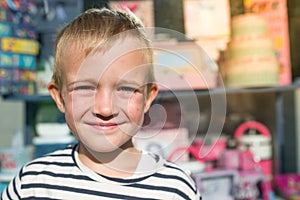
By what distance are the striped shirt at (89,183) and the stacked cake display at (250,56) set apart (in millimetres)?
934

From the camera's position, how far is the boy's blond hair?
0.80 metres

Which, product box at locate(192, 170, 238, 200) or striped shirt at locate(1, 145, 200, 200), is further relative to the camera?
product box at locate(192, 170, 238, 200)

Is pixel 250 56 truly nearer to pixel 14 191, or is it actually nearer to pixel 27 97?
pixel 27 97

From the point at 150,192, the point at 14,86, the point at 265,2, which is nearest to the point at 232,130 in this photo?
the point at 265,2

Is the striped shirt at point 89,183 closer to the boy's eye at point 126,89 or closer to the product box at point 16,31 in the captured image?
the boy's eye at point 126,89

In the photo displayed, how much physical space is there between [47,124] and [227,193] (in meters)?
0.66

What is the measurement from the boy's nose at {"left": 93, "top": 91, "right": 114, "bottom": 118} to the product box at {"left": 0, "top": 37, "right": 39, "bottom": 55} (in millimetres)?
1050

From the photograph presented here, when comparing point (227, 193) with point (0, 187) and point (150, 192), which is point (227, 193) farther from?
point (150, 192)

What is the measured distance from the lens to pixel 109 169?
2.85 ft

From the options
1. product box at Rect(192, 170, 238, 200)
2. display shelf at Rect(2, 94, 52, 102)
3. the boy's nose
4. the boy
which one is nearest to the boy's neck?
the boy

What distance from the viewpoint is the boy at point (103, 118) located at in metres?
0.77

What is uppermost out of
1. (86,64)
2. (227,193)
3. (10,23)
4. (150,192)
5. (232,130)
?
(10,23)

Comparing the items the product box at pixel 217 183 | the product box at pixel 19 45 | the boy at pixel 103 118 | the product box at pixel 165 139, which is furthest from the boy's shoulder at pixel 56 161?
the product box at pixel 19 45

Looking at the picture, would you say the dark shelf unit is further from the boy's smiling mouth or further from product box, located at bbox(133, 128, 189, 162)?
the boy's smiling mouth
